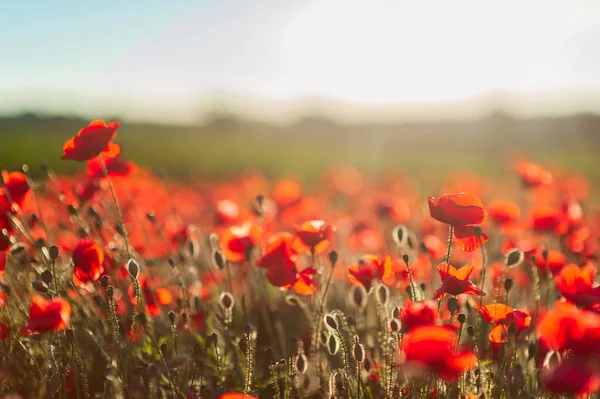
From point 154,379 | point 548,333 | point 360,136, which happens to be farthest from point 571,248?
point 360,136

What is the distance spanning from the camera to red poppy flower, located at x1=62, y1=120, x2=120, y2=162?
2.55 meters

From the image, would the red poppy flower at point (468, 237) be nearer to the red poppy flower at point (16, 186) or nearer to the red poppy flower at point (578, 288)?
the red poppy flower at point (578, 288)

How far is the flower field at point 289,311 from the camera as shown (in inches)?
76.7

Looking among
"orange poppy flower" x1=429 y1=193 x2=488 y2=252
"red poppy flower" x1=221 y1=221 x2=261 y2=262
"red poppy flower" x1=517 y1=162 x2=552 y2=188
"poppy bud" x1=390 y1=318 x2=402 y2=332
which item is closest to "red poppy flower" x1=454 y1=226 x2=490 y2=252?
"orange poppy flower" x1=429 y1=193 x2=488 y2=252

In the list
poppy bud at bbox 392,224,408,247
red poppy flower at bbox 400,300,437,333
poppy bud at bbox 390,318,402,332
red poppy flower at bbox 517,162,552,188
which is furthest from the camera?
red poppy flower at bbox 517,162,552,188

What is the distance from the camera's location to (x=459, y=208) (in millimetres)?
2115

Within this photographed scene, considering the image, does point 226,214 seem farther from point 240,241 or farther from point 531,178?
point 531,178

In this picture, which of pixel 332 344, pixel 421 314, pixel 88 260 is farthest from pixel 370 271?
pixel 88 260

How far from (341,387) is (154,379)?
2.50ft

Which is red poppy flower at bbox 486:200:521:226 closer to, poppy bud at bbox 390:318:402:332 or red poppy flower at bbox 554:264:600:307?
red poppy flower at bbox 554:264:600:307

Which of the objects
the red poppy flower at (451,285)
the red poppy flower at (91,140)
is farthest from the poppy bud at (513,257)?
the red poppy flower at (91,140)

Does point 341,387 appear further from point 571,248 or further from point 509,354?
point 571,248

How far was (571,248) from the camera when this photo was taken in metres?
3.68

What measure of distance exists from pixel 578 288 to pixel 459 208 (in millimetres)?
515
